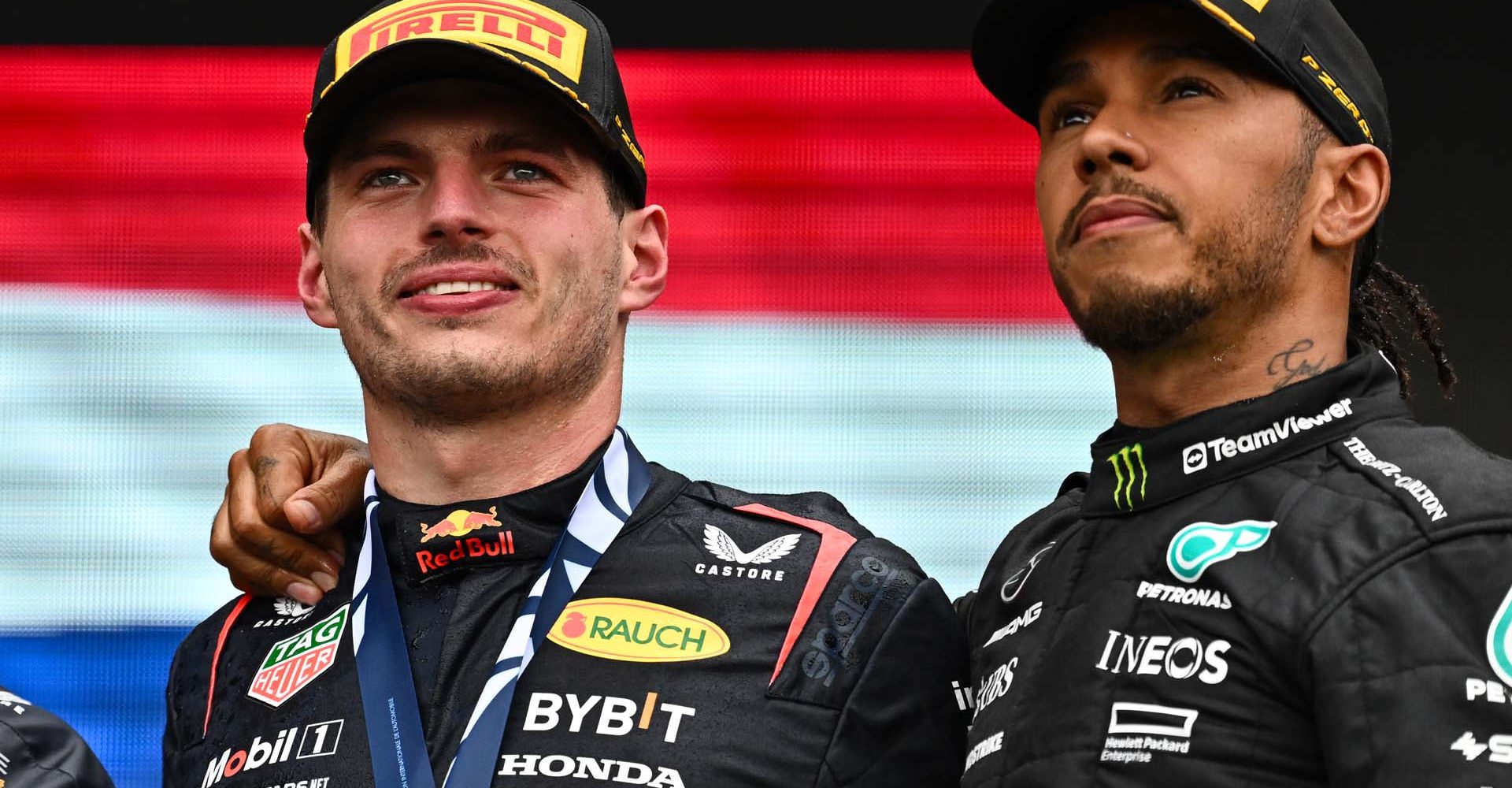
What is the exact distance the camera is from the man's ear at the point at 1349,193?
5.82 ft

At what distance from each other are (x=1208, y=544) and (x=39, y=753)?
1201mm

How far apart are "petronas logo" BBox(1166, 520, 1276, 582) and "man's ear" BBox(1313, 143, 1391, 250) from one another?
35 centimetres

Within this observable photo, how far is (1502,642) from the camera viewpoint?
1360 mm

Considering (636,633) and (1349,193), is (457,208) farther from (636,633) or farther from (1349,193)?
(1349,193)

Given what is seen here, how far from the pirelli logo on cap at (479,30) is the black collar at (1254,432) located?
80 cm

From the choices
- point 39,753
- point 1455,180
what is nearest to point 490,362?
point 39,753

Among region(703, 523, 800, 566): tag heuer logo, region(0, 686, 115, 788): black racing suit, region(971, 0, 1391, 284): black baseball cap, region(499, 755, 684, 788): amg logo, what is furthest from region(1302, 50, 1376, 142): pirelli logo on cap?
region(0, 686, 115, 788): black racing suit

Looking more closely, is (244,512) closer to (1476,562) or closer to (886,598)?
(886,598)

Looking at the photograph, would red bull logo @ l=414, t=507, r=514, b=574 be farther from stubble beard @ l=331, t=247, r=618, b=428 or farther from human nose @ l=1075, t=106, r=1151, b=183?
human nose @ l=1075, t=106, r=1151, b=183

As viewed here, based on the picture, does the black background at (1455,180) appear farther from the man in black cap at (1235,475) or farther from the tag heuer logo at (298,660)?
the tag heuer logo at (298,660)

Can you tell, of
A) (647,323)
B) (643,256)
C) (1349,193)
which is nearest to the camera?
(1349,193)

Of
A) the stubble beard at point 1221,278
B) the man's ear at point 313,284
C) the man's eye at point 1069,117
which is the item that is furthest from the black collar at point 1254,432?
the man's ear at point 313,284

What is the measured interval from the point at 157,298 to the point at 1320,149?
206 cm

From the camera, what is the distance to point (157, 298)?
120 inches
